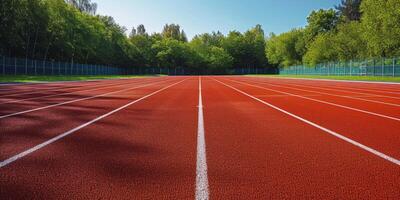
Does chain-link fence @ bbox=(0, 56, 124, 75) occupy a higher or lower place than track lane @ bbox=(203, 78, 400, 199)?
higher

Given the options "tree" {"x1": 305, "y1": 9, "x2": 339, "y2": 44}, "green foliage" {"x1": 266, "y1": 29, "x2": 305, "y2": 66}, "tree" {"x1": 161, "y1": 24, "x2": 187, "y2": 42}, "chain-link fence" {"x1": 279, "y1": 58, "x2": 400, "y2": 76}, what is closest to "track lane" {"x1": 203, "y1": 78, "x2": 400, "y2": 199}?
"chain-link fence" {"x1": 279, "y1": 58, "x2": 400, "y2": 76}

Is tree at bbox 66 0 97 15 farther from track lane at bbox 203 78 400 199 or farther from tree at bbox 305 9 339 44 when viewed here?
track lane at bbox 203 78 400 199

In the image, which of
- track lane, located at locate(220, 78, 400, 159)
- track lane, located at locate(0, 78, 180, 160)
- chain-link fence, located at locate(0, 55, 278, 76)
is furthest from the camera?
chain-link fence, located at locate(0, 55, 278, 76)

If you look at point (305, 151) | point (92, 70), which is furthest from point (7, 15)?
point (305, 151)

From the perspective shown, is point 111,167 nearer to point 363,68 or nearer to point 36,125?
point 36,125

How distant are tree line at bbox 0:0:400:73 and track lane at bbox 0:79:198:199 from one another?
40.6 metres

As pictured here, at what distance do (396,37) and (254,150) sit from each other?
4079 centimetres

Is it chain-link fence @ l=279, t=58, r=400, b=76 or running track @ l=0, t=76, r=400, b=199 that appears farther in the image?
chain-link fence @ l=279, t=58, r=400, b=76

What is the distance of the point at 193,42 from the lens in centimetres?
13812

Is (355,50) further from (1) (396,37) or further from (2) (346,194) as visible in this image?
(2) (346,194)

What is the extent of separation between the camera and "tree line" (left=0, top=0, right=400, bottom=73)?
44.2 metres

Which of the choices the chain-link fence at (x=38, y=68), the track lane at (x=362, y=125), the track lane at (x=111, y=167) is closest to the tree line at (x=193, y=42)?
the chain-link fence at (x=38, y=68)

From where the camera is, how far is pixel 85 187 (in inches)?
143

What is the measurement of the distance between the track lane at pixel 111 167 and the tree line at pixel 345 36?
40.5 meters
